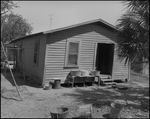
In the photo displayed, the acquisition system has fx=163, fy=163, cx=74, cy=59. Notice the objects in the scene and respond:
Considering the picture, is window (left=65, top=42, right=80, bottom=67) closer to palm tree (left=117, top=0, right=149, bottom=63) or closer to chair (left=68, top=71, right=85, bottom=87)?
chair (left=68, top=71, right=85, bottom=87)

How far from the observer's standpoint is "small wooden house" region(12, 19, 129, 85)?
9.17 m

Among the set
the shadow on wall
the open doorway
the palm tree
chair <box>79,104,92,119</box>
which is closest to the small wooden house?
the open doorway

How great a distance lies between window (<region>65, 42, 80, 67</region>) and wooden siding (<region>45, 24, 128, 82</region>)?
25 cm

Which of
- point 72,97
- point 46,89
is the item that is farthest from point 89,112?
point 46,89

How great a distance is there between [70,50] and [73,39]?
26.8 inches

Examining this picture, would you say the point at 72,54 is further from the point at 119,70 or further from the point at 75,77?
the point at 119,70

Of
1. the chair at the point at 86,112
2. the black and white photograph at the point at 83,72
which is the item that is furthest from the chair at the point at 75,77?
the chair at the point at 86,112

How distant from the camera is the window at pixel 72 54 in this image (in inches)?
383

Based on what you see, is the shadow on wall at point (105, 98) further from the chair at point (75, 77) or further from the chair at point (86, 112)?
the chair at point (86, 112)

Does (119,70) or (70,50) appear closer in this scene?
(70,50)

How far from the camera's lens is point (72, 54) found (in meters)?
9.86

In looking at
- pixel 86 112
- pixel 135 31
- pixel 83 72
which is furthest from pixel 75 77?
pixel 86 112

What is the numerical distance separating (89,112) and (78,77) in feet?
16.7

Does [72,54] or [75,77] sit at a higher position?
[72,54]
